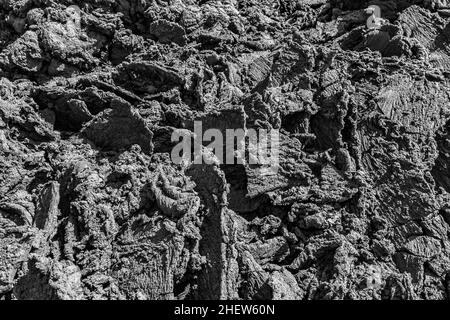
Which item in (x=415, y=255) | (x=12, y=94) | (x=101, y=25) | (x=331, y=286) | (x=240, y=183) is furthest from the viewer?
(x=101, y=25)

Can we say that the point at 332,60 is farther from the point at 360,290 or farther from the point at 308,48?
the point at 360,290

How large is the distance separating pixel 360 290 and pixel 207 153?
274cm

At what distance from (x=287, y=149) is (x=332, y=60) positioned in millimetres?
1852

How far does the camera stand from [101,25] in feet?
32.3

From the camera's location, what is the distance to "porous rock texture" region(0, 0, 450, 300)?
7.29 metres

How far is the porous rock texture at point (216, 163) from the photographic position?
287 inches

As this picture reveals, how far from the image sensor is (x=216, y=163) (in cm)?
793

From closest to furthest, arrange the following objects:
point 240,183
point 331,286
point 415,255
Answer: point 331,286
point 415,255
point 240,183

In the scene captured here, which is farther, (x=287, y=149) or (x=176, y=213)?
(x=287, y=149)

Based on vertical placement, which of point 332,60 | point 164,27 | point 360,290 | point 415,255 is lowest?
point 360,290

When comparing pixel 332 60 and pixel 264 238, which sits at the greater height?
pixel 332 60

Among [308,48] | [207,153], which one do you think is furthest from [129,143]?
[308,48]

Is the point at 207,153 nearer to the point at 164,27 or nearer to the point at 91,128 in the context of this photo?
the point at 91,128

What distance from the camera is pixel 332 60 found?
30.5 ft
